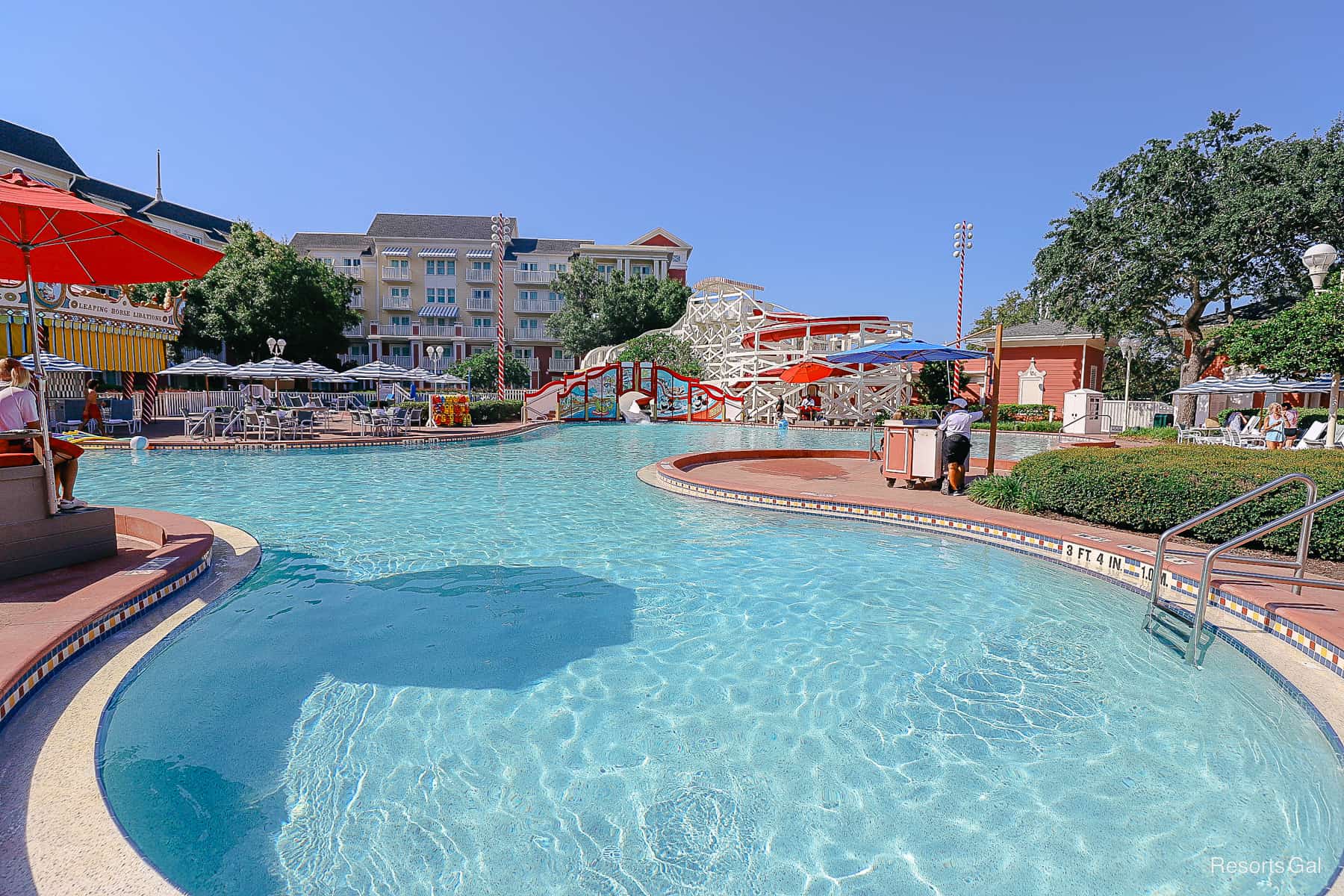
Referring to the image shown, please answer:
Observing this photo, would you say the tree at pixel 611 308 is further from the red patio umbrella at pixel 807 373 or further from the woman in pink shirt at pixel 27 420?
the woman in pink shirt at pixel 27 420

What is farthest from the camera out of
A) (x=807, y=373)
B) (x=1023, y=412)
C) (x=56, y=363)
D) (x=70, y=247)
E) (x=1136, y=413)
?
(x=1023, y=412)

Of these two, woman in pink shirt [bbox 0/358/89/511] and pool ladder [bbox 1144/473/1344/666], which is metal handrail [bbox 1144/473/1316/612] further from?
woman in pink shirt [bbox 0/358/89/511]

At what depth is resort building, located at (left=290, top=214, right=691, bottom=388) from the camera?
50.2 m

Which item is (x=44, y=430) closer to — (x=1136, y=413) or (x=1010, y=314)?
(x=1136, y=413)

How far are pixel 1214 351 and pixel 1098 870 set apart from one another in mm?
29697

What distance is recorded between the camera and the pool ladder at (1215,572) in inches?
157

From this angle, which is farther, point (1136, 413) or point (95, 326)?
point (1136, 413)

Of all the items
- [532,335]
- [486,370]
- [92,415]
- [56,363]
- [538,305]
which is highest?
[538,305]

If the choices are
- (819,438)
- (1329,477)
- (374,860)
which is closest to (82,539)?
(374,860)

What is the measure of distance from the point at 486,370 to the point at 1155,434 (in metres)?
33.1

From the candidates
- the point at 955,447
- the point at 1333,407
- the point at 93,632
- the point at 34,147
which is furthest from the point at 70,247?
the point at 34,147

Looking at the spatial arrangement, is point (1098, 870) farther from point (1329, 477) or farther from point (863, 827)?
point (1329, 477)

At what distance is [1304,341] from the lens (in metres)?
11.6

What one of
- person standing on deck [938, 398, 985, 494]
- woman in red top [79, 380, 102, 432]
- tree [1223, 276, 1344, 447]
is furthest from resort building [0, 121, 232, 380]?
tree [1223, 276, 1344, 447]
